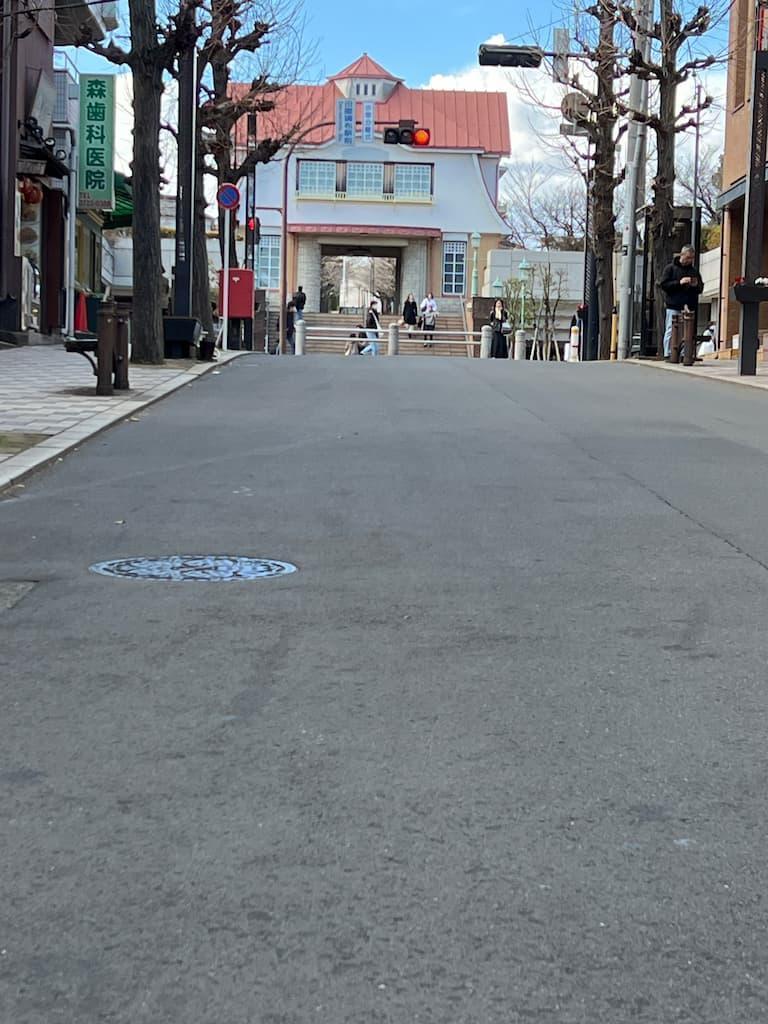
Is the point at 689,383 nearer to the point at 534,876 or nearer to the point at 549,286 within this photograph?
the point at 534,876

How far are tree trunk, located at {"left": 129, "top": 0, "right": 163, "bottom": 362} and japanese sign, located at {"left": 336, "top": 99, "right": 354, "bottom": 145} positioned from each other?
4677 centimetres

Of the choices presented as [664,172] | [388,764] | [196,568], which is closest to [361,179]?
[664,172]

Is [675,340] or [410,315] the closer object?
[675,340]

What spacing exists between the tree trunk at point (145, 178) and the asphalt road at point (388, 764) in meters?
12.1

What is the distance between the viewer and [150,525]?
759 centimetres

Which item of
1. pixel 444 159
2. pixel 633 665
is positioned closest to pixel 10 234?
pixel 633 665

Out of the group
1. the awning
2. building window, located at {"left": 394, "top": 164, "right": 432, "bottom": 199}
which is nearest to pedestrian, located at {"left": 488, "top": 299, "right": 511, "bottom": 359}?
the awning

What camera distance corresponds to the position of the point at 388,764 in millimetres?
3797

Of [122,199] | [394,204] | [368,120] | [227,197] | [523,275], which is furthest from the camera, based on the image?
[394,204]

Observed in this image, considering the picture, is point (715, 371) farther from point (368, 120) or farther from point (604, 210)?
point (368, 120)

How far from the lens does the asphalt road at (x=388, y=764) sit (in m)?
2.64

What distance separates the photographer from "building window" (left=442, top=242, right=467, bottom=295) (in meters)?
69.7

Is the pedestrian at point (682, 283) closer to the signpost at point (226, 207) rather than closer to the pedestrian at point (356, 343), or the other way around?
the signpost at point (226, 207)

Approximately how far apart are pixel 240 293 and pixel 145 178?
12629mm
